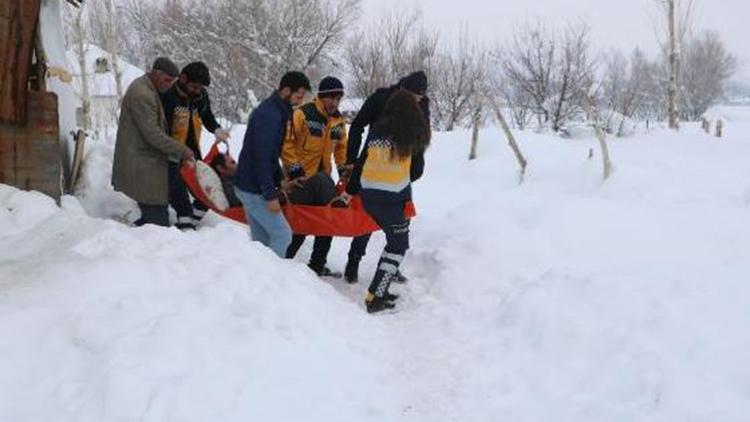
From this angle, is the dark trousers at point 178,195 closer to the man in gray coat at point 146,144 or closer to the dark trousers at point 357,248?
the man in gray coat at point 146,144

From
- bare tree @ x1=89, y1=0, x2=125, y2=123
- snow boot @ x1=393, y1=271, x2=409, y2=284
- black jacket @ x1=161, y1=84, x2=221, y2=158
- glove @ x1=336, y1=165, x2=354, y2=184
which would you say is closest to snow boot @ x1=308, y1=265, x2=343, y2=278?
snow boot @ x1=393, y1=271, x2=409, y2=284

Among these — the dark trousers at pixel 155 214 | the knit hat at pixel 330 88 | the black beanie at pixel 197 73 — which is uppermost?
the black beanie at pixel 197 73

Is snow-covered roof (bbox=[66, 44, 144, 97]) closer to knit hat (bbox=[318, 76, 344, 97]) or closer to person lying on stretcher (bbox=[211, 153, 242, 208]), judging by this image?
person lying on stretcher (bbox=[211, 153, 242, 208])

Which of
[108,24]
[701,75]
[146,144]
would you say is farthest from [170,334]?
[701,75]

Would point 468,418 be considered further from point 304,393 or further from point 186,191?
point 186,191

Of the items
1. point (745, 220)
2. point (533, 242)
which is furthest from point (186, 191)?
point (745, 220)

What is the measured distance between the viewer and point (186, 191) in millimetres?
6348

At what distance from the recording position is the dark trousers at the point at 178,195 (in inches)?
242

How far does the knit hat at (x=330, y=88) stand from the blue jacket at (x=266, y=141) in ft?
1.70

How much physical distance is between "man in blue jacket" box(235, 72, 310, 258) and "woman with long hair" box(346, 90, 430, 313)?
619mm

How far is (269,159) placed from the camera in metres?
5.11

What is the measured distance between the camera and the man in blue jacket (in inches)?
200

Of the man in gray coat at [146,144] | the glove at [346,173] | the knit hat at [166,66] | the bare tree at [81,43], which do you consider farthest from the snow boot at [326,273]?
the bare tree at [81,43]

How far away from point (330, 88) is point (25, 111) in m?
Result: 2.53
